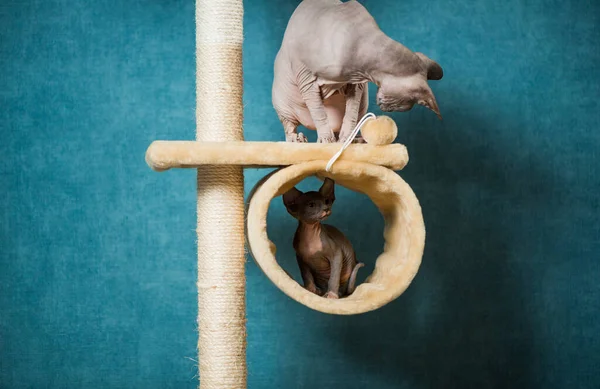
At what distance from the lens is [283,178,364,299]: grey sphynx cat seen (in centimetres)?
166

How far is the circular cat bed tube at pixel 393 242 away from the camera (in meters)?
1.47

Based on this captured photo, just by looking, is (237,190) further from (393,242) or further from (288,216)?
(288,216)

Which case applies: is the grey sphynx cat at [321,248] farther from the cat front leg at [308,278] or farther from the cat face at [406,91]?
the cat face at [406,91]

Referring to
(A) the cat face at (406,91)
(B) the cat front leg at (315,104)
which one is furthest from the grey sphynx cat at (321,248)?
(A) the cat face at (406,91)

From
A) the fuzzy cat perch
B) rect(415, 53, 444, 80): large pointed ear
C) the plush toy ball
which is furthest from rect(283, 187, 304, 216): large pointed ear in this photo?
rect(415, 53, 444, 80): large pointed ear

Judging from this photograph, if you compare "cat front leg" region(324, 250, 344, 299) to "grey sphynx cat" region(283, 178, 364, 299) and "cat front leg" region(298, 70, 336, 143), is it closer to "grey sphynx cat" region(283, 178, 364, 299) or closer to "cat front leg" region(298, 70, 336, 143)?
"grey sphynx cat" region(283, 178, 364, 299)

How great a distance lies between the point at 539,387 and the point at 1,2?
2.10 meters

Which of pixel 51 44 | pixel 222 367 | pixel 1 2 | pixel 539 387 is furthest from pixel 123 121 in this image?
pixel 539 387

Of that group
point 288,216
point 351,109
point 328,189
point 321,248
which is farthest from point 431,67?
point 288,216

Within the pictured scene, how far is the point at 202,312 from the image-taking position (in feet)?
5.36

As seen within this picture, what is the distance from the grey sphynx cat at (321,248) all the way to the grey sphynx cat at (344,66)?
0.15m

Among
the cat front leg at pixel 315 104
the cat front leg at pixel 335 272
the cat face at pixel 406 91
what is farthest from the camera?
the cat front leg at pixel 335 272

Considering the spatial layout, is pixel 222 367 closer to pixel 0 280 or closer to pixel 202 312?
pixel 202 312

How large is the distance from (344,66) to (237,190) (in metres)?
0.38
